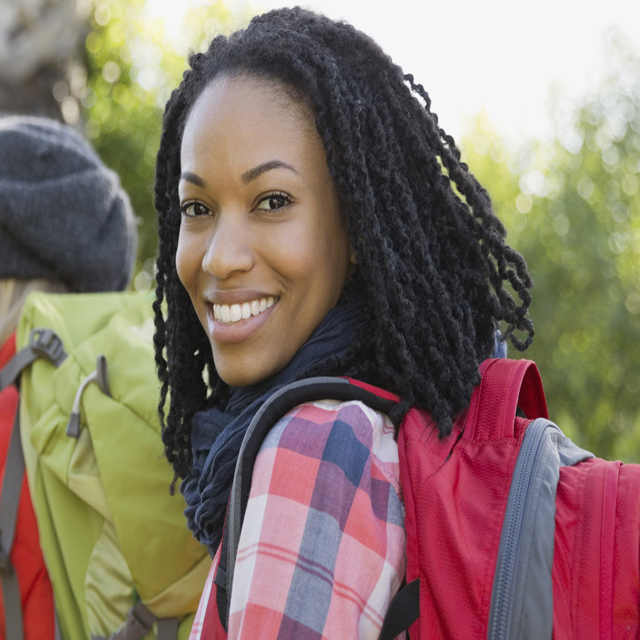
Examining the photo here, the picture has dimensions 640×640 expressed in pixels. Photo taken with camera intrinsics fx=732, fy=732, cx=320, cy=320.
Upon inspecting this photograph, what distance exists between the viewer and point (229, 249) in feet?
4.63

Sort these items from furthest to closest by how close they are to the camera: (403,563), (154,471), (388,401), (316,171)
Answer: (154,471) < (316,171) < (388,401) < (403,563)

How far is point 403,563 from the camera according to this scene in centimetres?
115

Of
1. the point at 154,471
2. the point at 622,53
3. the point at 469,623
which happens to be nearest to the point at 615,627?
the point at 469,623

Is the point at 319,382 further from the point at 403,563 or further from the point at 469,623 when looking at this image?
the point at 469,623

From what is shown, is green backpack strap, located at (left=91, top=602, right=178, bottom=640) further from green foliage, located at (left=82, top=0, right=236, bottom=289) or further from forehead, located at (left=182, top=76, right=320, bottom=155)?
green foliage, located at (left=82, top=0, right=236, bottom=289)

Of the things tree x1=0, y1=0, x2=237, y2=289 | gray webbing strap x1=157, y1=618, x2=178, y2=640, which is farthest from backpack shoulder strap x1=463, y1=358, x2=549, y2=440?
tree x1=0, y1=0, x2=237, y2=289

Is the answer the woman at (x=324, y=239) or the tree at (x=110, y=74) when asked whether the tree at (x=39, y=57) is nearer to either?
the tree at (x=110, y=74)

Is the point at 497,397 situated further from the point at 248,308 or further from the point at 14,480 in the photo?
the point at 14,480

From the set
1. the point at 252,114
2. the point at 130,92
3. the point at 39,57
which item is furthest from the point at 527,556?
the point at 130,92

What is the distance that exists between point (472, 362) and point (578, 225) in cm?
550

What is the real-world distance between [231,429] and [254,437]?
223mm

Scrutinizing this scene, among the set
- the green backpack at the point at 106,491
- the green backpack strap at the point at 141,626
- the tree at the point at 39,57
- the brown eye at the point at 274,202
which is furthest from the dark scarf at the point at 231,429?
the tree at the point at 39,57

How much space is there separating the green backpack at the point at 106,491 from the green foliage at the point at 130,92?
6490 millimetres

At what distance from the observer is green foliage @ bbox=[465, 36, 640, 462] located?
246 inches
